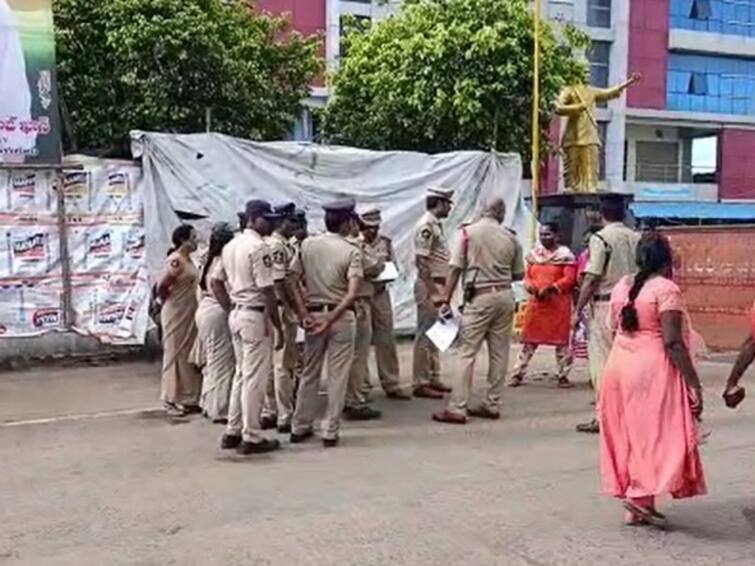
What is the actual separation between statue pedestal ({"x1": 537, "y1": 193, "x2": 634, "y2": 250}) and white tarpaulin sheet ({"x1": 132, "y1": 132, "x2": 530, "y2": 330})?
15.5 inches

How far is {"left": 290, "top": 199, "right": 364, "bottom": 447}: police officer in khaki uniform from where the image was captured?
24.7 ft

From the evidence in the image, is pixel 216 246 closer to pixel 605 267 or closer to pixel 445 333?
pixel 445 333

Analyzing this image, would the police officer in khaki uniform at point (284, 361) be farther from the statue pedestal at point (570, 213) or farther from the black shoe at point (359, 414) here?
the statue pedestal at point (570, 213)

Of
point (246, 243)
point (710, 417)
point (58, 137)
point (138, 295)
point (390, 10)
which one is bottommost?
point (710, 417)

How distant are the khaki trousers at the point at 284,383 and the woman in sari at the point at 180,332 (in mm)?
976

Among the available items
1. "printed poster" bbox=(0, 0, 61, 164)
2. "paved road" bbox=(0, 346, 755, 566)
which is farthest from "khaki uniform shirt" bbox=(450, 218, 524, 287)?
"printed poster" bbox=(0, 0, 61, 164)

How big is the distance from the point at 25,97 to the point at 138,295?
230 centimetres

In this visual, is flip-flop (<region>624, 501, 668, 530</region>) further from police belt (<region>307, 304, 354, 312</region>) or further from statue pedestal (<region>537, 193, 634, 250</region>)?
statue pedestal (<region>537, 193, 634, 250</region>)

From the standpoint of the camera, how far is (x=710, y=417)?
892 centimetres

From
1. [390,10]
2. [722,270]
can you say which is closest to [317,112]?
[390,10]

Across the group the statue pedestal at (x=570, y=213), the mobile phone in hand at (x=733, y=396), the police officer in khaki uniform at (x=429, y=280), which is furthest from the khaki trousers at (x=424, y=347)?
the statue pedestal at (x=570, y=213)

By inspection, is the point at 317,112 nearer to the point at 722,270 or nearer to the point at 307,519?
the point at 722,270

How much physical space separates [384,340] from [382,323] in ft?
0.52

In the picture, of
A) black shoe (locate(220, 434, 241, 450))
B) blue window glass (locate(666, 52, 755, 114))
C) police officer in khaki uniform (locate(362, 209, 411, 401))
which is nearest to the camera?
black shoe (locate(220, 434, 241, 450))
